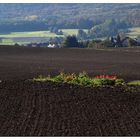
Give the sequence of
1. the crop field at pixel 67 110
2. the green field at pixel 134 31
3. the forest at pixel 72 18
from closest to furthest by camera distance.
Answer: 1. the crop field at pixel 67 110
2. the green field at pixel 134 31
3. the forest at pixel 72 18

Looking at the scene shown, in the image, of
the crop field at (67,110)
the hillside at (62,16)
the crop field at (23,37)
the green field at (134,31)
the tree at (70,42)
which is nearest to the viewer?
the crop field at (67,110)

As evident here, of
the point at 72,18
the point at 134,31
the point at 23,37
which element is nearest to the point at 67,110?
the point at 23,37

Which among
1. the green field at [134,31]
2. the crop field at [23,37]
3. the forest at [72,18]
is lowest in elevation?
the green field at [134,31]

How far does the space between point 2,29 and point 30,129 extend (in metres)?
97.8

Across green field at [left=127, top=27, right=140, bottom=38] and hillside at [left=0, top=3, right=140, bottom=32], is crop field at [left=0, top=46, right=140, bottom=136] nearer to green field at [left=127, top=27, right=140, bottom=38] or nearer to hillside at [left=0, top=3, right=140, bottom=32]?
green field at [left=127, top=27, right=140, bottom=38]

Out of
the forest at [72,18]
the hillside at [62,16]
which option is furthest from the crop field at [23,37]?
the hillside at [62,16]

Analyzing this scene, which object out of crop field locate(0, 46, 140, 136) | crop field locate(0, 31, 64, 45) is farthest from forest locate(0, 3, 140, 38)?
crop field locate(0, 46, 140, 136)

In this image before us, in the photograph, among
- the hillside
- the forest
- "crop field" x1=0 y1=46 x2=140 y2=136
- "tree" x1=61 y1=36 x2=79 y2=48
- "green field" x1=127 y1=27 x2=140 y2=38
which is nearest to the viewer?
"crop field" x1=0 y1=46 x2=140 y2=136

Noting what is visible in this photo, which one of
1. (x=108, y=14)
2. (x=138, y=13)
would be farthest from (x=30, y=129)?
(x=108, y=14)

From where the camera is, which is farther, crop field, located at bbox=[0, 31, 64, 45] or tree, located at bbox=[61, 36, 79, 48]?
crop field, located at bbox=[0, 31, 64, 45]

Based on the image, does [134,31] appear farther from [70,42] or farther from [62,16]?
[70,42]

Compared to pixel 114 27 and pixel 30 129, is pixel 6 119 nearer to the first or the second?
pixel 30 129

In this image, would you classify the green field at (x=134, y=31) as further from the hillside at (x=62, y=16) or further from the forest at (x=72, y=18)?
the hillside at (x=62, y=16)

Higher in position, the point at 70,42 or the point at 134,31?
the point at 70,42
